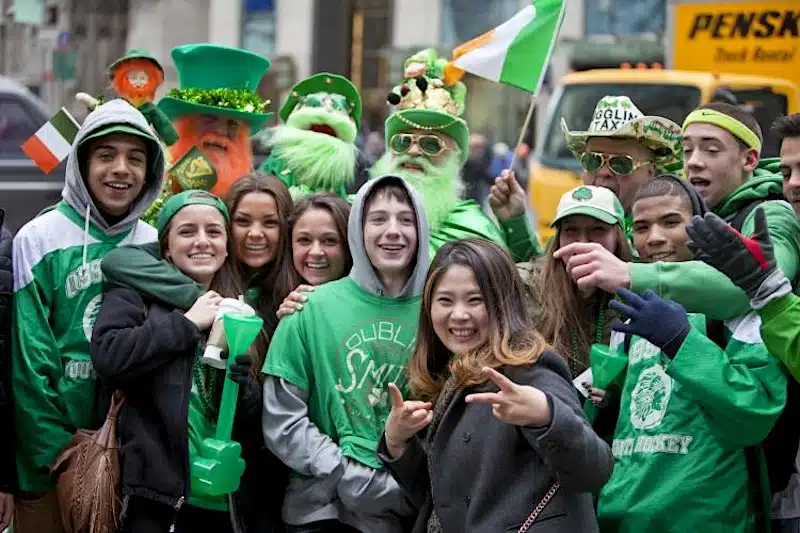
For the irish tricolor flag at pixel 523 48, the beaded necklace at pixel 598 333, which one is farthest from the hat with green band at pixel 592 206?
the irish tricolor flag at pixel 523 48

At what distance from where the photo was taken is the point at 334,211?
189 inches

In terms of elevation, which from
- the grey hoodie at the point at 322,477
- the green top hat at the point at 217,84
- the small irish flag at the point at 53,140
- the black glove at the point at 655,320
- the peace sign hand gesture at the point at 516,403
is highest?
the green top hat at the point at 217,84

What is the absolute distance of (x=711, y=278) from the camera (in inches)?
154

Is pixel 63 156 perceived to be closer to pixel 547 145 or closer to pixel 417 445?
pixel 417 445

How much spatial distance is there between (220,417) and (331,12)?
24755 mm

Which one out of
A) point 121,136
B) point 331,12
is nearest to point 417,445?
point 121,136

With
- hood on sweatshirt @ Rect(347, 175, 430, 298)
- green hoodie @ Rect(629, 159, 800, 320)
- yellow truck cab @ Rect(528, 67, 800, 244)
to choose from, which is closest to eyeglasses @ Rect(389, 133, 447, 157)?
hood on sweatshirt @ Rect(347, 175, 430, 298)

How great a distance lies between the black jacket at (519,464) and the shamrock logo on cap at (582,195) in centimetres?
92

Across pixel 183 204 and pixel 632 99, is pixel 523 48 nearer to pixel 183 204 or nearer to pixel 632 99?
pixel 183 204

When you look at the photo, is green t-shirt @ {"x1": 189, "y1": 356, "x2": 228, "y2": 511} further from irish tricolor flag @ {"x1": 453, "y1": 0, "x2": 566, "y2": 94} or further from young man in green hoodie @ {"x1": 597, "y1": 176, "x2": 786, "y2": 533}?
irish tricolor flag @ {"x1": 453, "y1": 0, "x2": 566, "y2": 94}

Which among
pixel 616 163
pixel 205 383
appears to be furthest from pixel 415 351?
pixel 616 163

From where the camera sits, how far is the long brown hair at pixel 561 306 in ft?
14.2

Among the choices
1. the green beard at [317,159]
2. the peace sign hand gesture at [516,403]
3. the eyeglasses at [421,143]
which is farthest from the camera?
the green beard at [317,159]

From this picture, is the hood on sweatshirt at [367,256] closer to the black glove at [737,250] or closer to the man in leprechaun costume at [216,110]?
the black glove at [737,250]
